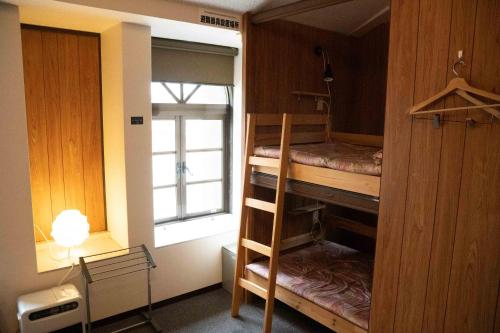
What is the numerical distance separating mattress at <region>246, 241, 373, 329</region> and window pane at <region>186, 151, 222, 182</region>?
117 centimetres

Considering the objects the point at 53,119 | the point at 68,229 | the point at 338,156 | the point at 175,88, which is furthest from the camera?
the point at 175,88

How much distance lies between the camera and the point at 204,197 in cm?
397

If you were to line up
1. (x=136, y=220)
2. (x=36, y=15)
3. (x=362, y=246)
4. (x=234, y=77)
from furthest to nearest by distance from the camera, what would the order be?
(x=362, y=246), (x=234, y=77), (x=136, y=220), (x=36, y=15)

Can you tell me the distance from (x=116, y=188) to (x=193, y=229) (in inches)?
34.3

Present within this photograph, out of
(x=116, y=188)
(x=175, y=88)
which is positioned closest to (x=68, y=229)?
(x=116, y=188)

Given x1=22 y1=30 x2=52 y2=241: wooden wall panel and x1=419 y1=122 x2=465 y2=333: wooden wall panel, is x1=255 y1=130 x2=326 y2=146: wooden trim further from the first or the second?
x1=22 y1=30 x2=52 y2=241: wooden wall panel

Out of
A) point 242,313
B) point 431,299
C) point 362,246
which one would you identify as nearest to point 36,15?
point 242,313

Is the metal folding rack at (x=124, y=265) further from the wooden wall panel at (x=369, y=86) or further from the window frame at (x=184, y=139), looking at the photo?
the wooden wall panel at (x=369, y=86)

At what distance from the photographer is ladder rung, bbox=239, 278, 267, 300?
284cm

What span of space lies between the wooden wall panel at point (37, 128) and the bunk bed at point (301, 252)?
5.28 ft

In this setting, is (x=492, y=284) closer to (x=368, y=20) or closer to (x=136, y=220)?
(x=136, y=220)

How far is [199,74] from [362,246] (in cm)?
258

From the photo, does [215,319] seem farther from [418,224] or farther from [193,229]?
[418,224]

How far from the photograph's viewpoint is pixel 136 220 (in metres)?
3.08
